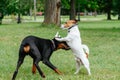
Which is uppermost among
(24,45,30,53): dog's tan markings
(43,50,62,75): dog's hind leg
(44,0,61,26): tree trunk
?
(44,0,61,26): tree trunk

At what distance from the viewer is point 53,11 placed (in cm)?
2919

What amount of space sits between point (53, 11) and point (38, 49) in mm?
21047

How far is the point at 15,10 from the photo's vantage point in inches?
2013

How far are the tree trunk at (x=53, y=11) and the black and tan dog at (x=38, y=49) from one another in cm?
2046

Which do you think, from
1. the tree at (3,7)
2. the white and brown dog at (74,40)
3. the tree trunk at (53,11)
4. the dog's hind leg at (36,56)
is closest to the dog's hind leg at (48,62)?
the dog's hind leg at (36,56)

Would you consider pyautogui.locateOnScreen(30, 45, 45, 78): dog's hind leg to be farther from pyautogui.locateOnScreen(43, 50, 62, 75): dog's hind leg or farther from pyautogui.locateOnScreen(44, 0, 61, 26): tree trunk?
pyautogui.locateOnScreen(44, 0, 61, 26): tree trunk

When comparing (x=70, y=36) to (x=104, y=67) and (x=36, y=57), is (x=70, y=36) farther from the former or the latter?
(x=104, y=67)

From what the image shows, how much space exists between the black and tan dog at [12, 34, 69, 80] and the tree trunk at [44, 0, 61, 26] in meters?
20.5

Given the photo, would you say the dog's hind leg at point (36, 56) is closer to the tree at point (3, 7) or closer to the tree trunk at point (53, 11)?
the tree trunk at point (53, 11)

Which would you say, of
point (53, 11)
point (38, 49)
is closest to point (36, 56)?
point (38, 49)

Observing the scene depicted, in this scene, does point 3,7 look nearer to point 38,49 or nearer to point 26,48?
point 38,49

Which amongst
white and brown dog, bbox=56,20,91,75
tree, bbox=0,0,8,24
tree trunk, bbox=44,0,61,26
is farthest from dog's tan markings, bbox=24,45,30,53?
tree, bbox=0,0,8,24

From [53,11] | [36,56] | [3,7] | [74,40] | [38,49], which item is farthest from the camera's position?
[3,7]

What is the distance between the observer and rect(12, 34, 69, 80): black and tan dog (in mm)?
8062
